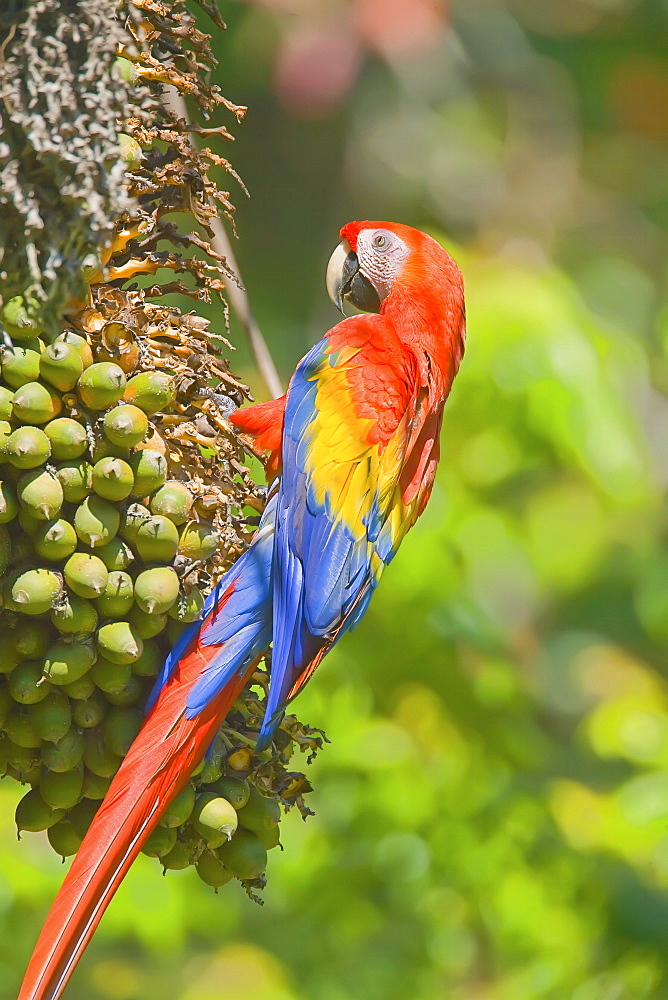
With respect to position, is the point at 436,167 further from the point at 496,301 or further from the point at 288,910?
the point at 288,910

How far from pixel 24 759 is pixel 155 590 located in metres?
0.21

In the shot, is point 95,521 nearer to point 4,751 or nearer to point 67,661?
point 67,661

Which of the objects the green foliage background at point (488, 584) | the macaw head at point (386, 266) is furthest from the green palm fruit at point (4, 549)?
the green foliage background at point (488, 584)

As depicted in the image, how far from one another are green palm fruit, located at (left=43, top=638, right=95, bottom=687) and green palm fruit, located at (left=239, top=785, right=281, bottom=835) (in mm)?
235

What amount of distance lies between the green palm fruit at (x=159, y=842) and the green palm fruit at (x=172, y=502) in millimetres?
306

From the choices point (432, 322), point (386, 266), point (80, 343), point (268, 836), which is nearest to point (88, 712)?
point (268, 836)

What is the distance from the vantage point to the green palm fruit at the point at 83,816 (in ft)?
3.35

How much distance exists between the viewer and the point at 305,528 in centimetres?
123

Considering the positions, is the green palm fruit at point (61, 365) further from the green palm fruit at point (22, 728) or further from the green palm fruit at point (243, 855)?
the green palm fruit at point (243, 855)

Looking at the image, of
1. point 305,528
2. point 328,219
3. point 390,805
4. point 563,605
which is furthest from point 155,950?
point 328,219

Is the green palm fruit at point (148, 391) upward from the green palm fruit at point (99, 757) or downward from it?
upward

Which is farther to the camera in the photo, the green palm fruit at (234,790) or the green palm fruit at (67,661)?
the green palm fruit at (234,790)

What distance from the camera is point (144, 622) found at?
95 cm

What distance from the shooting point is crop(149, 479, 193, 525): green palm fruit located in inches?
37.0
